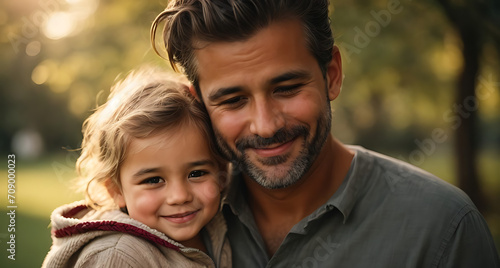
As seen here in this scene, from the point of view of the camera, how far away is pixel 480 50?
640 cm

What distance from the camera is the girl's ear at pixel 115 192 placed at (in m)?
2.33

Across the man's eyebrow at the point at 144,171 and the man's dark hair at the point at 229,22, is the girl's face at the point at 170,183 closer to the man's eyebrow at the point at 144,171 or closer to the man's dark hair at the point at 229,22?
the man's eyebrow at the point at 144,171

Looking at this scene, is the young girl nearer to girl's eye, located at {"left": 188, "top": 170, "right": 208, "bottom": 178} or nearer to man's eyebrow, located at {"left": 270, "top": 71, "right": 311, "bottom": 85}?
girl's eye, located at {"left": 188, "top": 170, "right": 208, "bottom": 178}

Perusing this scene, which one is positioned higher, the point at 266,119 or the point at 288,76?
the point at 288,76

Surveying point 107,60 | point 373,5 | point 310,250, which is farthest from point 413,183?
point 107,60

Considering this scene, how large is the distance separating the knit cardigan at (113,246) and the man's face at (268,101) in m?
0.48

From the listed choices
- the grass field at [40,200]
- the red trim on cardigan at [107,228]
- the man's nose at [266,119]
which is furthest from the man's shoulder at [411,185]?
the grass field at [40,200]

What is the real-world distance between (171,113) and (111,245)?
627 mm

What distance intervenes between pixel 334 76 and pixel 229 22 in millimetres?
642

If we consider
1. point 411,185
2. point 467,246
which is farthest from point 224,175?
point 467,246

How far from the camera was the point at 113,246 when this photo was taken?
1997mm

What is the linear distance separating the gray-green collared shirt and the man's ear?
0.33 m

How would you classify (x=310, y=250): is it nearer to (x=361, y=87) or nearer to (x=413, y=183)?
(x=413, y=183)

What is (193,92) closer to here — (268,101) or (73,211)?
(268,101)
